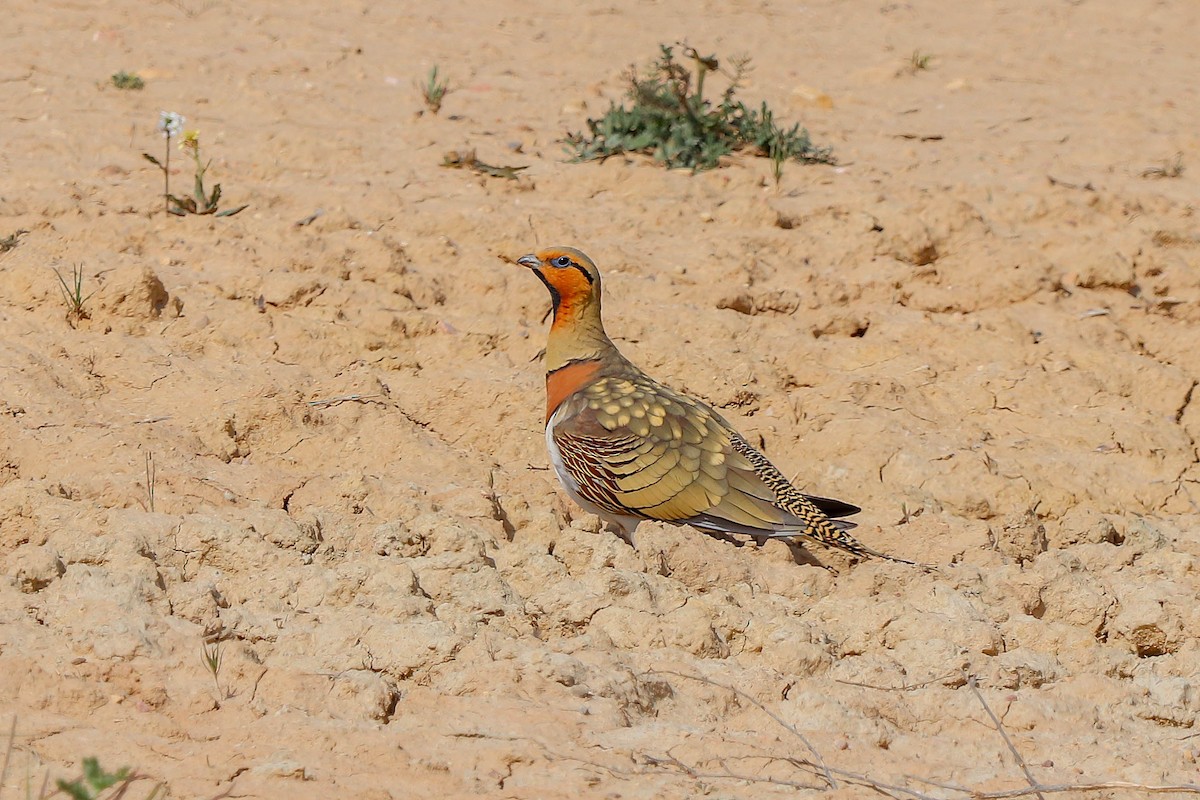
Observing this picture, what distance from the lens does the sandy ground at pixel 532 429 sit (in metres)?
3.29

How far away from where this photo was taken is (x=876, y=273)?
22.7 feet

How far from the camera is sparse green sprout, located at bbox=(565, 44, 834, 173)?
8070 mm

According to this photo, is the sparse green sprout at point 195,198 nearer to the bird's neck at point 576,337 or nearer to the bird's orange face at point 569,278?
the bird's orange face at point 569,278

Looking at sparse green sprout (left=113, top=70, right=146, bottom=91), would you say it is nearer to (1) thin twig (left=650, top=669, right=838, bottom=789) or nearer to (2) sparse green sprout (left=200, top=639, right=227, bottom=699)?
(2) sparse green sprout (left=200, top=639, right=227, bottom=699)

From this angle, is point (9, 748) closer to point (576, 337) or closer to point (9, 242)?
point (576, 337)

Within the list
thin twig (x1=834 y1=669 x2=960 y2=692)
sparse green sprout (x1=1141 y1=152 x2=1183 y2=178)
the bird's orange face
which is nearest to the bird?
the bird's orange face

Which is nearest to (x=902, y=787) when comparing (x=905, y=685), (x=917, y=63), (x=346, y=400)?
(x=905, y=685)

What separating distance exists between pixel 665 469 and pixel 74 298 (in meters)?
2.52

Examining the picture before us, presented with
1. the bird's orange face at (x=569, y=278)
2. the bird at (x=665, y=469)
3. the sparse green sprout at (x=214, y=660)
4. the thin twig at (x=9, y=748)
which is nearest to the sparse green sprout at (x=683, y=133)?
the bird's orange face at (x=569, y=278)

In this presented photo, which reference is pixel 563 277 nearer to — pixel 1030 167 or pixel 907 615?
pixel 907 615

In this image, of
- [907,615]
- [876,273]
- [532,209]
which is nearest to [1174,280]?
[876,273]

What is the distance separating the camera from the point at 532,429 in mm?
5406

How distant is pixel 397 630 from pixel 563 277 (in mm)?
2254

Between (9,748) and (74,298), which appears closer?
(9,748)
